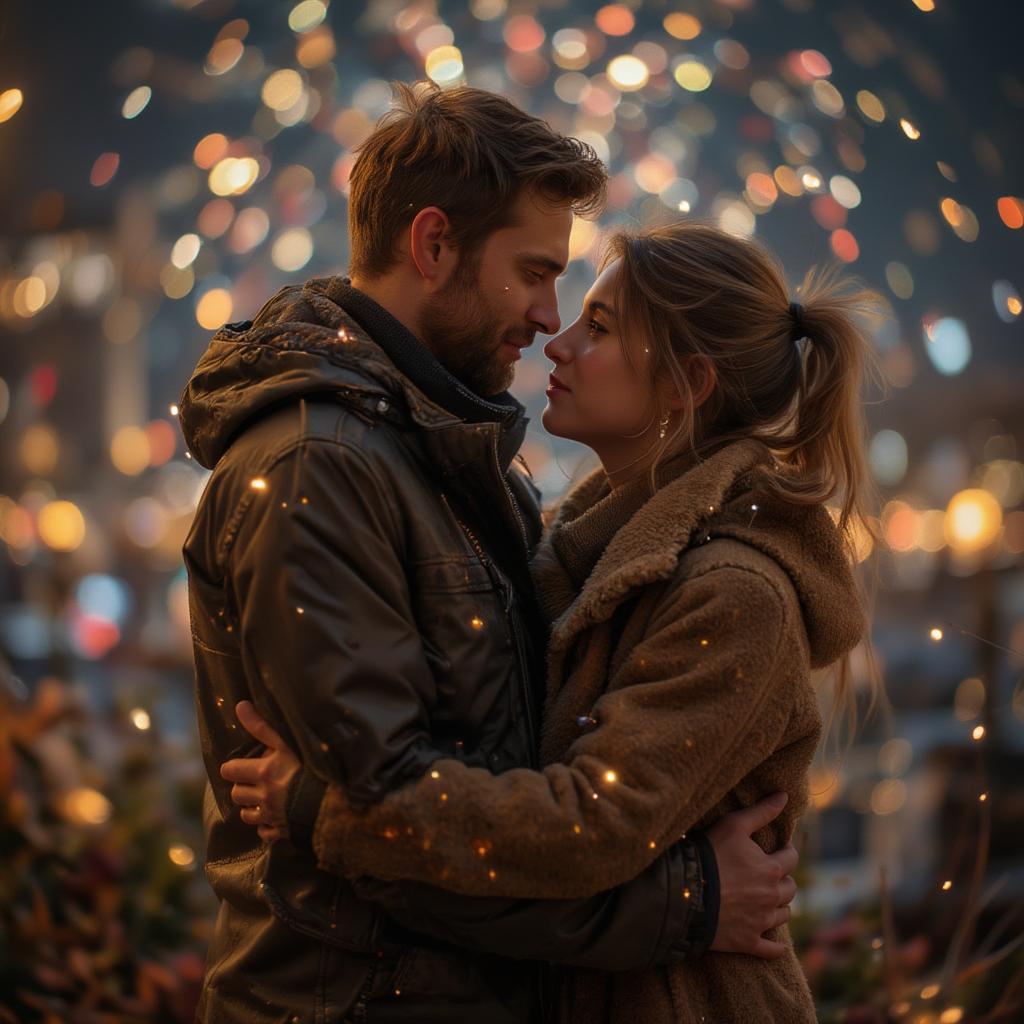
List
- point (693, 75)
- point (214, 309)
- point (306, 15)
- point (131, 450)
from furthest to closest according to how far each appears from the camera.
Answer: point (131, 450) < point (214, 309) < point (693, 75) < point (306, 15)

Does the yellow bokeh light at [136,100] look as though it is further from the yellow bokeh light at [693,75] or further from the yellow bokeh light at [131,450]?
the yellow bokeh light at [693,75]

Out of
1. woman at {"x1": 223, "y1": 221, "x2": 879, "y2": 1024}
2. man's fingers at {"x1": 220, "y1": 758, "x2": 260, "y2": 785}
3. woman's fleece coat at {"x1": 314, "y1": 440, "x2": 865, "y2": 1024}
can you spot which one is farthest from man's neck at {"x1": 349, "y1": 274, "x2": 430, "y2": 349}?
man's fingers at {"x1": 220, "y1": 758, "x2": 260, "y2": 785}

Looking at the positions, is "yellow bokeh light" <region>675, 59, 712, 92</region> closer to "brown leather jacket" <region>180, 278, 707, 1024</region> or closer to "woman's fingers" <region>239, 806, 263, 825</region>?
"brown leather jacket" <region>180, 278, 707, 1024</region>

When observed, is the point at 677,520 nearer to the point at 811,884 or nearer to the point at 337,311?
the point at 337,311

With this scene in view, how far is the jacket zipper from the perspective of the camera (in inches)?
71.8

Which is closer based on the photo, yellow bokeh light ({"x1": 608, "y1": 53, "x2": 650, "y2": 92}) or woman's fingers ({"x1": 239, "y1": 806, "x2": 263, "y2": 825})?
woman's fingers ({"x1": 239, "y1": 806, "x2": 263, "y2": 825})

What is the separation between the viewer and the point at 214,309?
3.65m

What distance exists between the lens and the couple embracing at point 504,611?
63.1 inches

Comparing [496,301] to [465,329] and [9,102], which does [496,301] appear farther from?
[9,102]

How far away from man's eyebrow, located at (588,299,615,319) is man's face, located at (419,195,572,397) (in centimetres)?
6

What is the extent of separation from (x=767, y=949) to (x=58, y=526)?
3.64 m

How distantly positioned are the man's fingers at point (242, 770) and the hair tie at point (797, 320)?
109cm

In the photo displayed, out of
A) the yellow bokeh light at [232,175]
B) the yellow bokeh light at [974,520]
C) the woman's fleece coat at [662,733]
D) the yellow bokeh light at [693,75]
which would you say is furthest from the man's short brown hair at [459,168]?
the yellow bokeh light at [974,520]

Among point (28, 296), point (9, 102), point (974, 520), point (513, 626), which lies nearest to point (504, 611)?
point (513, 626)
